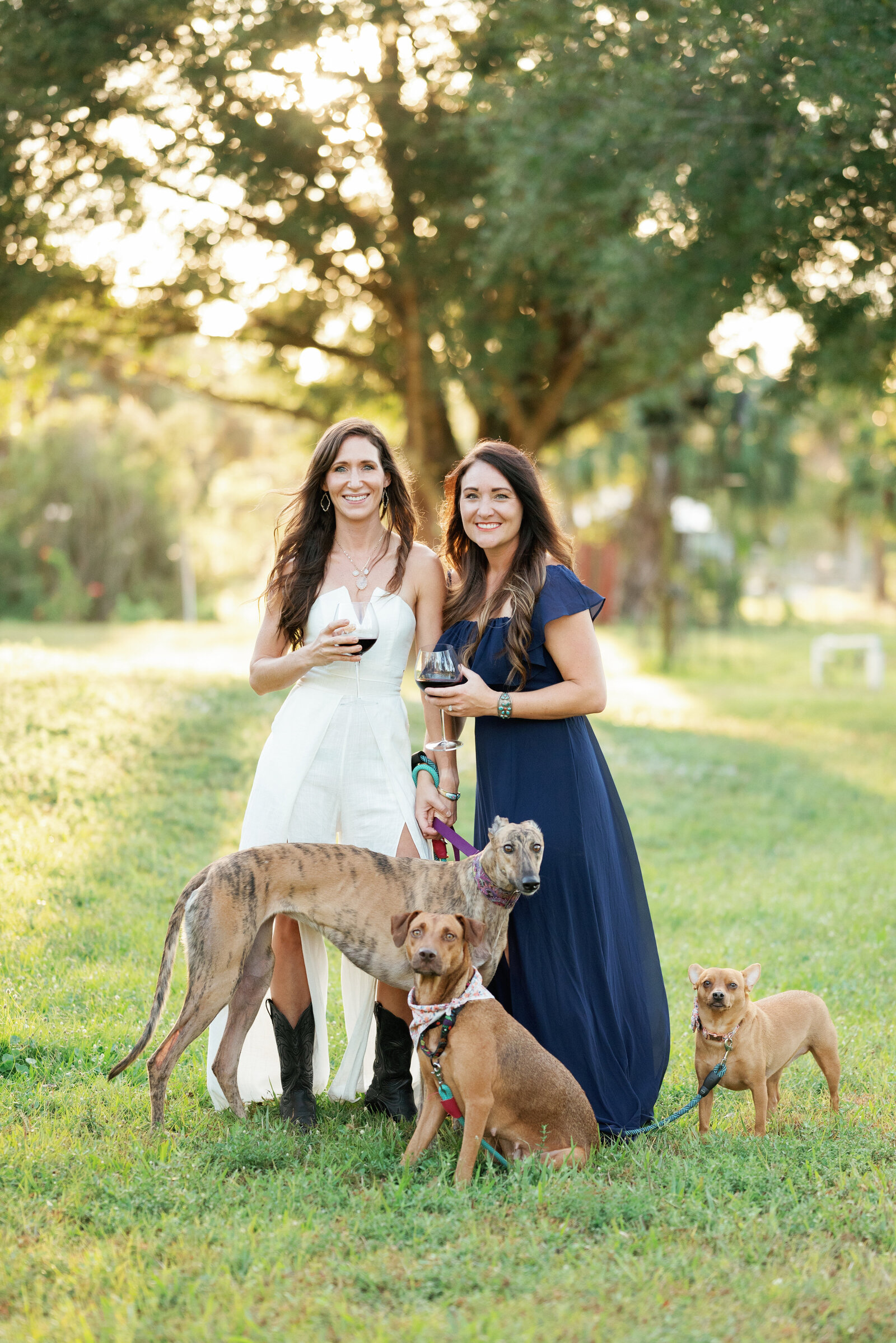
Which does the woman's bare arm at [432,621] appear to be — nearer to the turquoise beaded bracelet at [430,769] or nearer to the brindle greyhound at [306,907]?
the turquoise beaded bracelet at [430,769]

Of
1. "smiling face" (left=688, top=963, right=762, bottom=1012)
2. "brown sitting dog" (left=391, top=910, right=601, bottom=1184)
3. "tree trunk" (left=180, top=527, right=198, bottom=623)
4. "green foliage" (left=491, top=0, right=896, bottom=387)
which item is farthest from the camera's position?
"tree trunk" (left=180, top=527, right=198, bottom=623)

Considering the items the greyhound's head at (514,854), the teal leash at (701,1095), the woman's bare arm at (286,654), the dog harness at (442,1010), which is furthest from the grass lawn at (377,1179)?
the woman's bare arm at (286,654)

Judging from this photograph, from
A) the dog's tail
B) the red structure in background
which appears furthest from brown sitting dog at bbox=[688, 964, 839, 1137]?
the red structure in background

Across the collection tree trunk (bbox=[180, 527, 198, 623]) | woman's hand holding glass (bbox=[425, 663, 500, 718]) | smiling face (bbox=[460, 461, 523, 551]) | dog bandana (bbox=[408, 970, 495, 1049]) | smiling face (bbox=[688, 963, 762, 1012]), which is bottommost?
smiling face (bbox=[688, 963, 762, 1012])

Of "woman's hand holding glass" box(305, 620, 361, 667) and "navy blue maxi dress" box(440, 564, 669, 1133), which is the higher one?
"woman's hand holding glass" box(305, 620, 361, 667)

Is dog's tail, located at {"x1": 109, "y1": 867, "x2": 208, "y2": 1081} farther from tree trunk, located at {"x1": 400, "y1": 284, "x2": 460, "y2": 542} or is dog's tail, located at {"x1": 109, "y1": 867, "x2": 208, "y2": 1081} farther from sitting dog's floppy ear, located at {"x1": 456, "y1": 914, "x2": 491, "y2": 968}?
tree trunk, located at {"x1": 400, "y1": 284, "x2": 460, "y2": 542}

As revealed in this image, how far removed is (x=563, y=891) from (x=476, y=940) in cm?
55

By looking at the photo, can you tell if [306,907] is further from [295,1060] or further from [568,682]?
[568,682]

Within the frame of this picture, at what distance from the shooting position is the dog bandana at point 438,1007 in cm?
403

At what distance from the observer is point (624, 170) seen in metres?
12.6

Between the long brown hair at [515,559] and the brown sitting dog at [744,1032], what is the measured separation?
142 cm

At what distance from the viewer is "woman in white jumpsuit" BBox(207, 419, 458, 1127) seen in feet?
15.2

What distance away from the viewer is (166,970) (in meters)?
4.32

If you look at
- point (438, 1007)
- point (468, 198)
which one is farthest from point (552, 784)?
point (468, 198)
